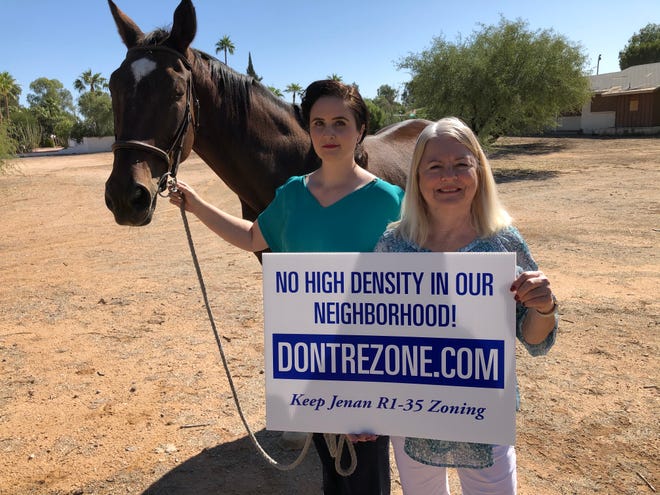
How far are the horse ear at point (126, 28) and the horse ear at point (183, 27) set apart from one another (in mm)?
199

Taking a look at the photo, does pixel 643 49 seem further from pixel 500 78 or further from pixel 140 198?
pixel 140 198

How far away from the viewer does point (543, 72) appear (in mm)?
18641

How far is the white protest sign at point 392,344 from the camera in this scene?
146 centimetres

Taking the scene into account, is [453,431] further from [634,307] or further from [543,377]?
[634,307]

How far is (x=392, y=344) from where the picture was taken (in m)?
1.53

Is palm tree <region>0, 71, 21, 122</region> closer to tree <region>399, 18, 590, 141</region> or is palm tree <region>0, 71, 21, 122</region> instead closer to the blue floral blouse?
tree <region>399, 18, 590, 141</region>

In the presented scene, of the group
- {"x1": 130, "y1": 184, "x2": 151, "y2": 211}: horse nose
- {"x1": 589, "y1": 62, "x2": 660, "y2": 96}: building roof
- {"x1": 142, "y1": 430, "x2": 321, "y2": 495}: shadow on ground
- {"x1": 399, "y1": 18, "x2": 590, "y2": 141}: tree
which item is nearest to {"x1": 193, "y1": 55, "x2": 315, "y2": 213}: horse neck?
{"x1": 130, "y1": 184, "x2": 151, "y2": 211}: horse nose

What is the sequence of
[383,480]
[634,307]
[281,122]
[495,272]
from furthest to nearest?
1. [634,307]
2. [281,122]
3. [383,480]
4. [495,272]

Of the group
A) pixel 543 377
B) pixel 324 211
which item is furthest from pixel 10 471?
pixel 543 377

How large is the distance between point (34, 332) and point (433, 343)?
475 centimetres

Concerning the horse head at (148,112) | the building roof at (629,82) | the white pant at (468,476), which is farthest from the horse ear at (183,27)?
the building roof at (629,82)

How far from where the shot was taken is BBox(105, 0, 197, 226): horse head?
6.95 ft

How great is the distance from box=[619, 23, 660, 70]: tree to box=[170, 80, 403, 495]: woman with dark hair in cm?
7074

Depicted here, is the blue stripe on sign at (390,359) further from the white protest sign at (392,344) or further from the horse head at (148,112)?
the horse head at (148,112)
